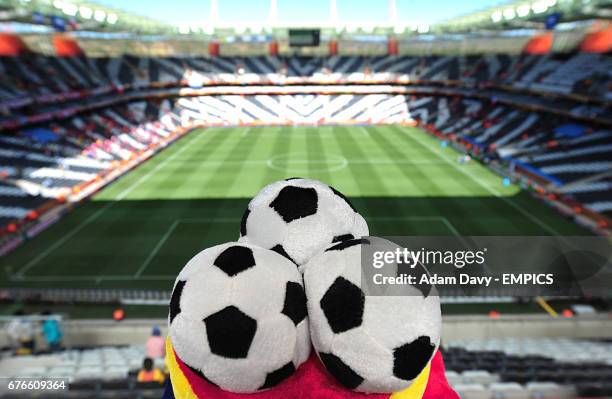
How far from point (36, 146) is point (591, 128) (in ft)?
116

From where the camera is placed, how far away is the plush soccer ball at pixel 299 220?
192 centimetres

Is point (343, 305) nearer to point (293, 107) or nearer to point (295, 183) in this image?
point (295, 183)

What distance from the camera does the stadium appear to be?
202 cm

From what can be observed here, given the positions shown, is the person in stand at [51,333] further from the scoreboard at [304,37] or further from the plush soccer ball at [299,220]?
the scoreboard at [304,37]

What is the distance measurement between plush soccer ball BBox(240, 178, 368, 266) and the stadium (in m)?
0.01

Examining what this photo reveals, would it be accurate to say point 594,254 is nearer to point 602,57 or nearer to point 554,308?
point 554,308

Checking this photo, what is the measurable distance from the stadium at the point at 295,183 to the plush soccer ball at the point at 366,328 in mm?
12

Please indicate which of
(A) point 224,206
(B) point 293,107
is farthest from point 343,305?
(B) point 293,107

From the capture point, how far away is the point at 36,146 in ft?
78.4

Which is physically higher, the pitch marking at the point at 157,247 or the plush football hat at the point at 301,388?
the plush football hat at the point at 301,388

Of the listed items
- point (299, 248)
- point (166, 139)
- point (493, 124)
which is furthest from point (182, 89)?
point (299, 248)

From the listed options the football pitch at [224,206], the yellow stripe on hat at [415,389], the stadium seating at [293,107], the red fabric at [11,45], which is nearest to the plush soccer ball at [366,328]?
the yellow stripe on hat at [415,389]

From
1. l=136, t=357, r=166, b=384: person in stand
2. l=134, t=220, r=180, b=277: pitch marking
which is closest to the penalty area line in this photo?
l=134, t=220, r=180, b=277: pitch marking

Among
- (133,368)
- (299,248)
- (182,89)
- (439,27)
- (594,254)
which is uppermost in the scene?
(439,27)
